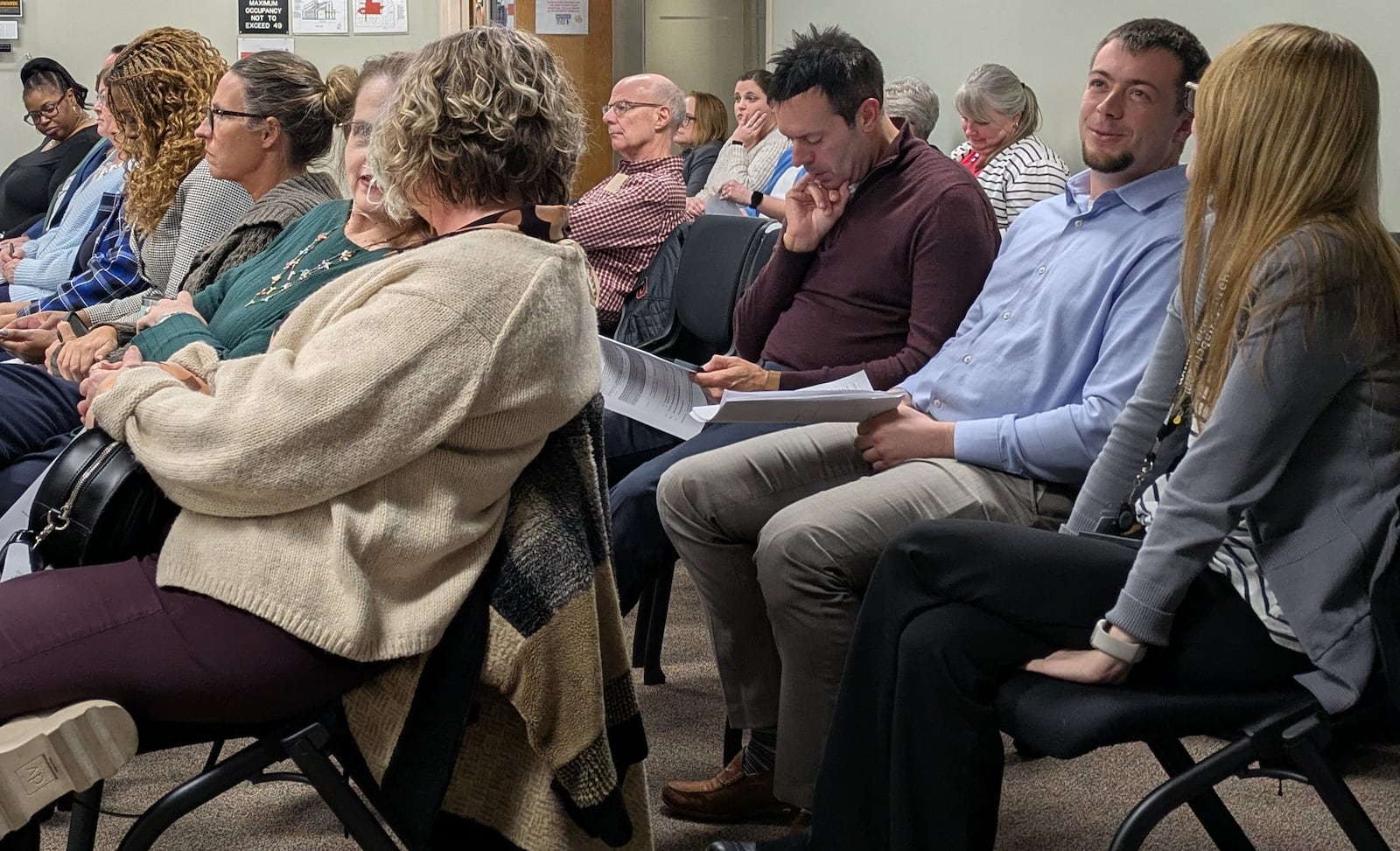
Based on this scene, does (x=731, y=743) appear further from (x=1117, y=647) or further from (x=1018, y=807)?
(x=1117, y=647)

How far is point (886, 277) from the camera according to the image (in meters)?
2.41

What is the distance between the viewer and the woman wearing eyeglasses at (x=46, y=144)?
5746 millimetres

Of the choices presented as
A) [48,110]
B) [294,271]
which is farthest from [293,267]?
[48,110]

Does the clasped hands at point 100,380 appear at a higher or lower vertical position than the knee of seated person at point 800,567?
higher

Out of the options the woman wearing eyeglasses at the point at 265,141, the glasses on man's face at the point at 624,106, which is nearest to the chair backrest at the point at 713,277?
the woman wearing eyeglasses at the point at 265,141

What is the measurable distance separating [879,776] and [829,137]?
1291 mm

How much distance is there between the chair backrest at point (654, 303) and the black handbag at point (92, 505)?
4.87 feet

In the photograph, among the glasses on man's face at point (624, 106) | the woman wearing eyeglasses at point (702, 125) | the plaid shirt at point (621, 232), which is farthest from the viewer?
the woman wearing eyeglasses at point (702, 125)

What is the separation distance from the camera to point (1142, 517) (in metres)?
1.72

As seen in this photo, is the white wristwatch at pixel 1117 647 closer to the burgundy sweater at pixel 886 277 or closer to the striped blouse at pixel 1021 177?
the burgundy sweater at pixel 886 277

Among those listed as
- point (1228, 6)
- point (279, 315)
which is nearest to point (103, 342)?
point (279, 315)

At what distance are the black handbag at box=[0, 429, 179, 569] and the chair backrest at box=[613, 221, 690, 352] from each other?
148cm

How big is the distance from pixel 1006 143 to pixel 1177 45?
272 cm

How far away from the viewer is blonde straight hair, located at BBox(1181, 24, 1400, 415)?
143cm
